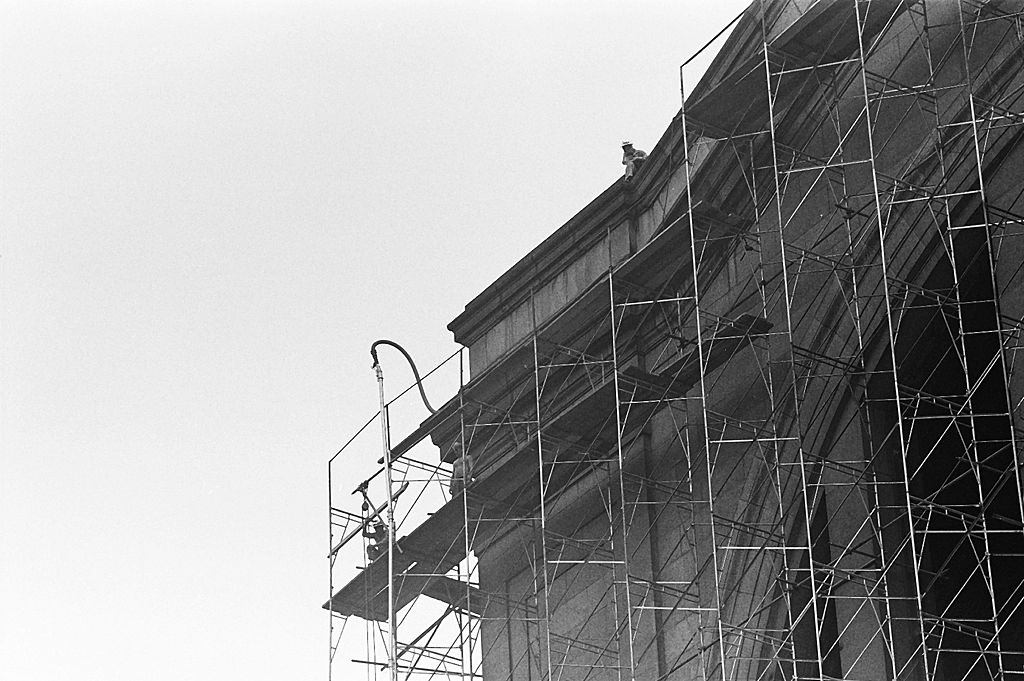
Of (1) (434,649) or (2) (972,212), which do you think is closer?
(2) (972,212)

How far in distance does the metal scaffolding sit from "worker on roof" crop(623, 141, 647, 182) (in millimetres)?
1563

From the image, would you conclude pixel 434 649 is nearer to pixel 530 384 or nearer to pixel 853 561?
pixel 530 384

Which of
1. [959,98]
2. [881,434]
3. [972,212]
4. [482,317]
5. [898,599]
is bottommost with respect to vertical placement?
[898,599]

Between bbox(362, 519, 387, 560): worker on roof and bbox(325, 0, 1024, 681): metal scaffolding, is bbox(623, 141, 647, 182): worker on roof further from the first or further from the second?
bbox(362, 519, 387, 560): worker on roof

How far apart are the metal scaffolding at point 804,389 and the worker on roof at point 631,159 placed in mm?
1563

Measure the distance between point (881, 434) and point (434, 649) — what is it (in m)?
10.1

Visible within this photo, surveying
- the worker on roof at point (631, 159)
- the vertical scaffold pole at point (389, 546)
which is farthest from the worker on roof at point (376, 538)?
the worker on roof at point (631, 159)

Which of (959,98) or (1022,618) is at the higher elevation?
(959,98)

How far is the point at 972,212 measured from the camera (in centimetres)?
2200

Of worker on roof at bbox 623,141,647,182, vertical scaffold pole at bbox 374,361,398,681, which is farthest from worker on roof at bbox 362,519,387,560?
worker on roof at bbox 623,141,647,182

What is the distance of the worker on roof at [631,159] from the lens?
1152 inches

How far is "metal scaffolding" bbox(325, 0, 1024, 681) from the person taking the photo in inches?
866

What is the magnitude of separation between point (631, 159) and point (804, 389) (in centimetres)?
768

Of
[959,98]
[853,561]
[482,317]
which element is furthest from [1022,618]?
[482,317]
